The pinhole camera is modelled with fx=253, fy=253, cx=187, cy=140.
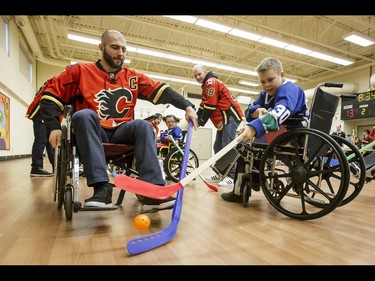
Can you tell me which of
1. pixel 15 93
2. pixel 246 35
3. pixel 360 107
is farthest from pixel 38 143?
pixel 360 107

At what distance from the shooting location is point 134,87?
155 centimetres

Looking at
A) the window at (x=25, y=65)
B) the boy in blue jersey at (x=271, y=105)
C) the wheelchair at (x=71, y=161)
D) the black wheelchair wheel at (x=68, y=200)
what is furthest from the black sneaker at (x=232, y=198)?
Result: the window at (x=25, y=65)

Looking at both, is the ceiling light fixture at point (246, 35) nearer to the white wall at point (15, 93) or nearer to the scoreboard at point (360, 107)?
the scoreboard at point (360, 107)

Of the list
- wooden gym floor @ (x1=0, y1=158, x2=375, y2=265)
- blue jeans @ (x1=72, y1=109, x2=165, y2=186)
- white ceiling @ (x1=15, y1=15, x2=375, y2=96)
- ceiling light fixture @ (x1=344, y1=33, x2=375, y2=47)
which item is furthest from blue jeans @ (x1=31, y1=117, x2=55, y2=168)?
ceiling light fixture @ (x1=344, y1=33, x2=375, y2=47)

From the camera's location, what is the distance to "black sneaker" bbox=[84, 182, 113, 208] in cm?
109

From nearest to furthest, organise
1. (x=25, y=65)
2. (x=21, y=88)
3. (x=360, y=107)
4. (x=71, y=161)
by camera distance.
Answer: (x=71, y=161) → (x=21, y=88) → (x=25, y=65) → (x=360, y=107)

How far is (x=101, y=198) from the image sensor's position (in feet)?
3.65

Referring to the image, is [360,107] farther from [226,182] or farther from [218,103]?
[226,182]

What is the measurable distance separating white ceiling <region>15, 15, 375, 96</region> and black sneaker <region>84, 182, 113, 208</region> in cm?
509

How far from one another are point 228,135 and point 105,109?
5.56 ft

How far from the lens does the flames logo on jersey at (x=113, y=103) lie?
1.43 meters

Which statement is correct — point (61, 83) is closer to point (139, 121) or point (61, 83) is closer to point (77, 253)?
point (139, 121)

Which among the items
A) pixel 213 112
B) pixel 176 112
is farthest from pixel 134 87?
pixel 176 112

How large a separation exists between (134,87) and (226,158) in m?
0.96
